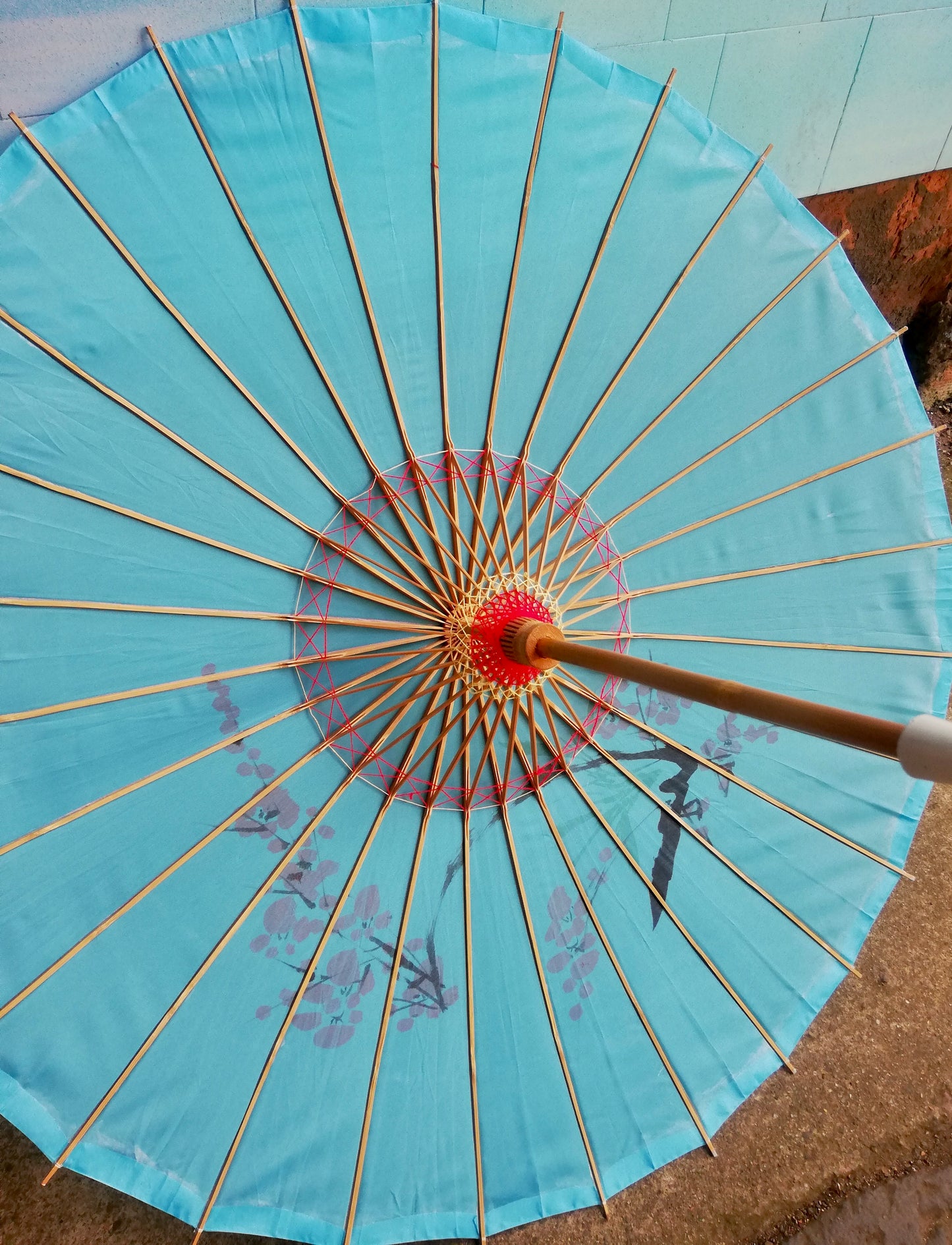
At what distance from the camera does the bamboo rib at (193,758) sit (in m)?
1.67

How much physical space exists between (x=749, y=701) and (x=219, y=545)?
0.99m

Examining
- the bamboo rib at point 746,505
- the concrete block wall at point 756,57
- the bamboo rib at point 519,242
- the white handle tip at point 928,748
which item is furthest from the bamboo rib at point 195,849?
the concrete block wall at point 756,57

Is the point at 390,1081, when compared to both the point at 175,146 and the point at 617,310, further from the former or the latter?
the point at 175,146

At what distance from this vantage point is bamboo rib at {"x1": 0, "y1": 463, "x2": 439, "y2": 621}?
5.45 feet

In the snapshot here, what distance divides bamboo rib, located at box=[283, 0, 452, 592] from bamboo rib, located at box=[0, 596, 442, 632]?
6.1 inches

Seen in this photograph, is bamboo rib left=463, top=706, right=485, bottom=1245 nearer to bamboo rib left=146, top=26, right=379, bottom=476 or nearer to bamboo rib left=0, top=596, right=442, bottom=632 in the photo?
bamboo rib left=0, top=596, right=442, bottom=632

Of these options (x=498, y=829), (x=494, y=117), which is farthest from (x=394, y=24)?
(x=498, y=829)

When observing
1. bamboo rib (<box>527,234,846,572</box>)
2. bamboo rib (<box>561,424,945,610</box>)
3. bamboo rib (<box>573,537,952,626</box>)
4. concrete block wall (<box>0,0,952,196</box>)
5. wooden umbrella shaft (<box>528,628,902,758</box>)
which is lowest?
wooden umbrella shaft (<box>528,628,902,758</box>)

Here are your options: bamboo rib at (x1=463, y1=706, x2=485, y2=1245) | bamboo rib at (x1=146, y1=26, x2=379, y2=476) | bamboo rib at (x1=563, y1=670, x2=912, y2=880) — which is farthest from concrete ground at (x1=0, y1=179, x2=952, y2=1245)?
bamboo rib at (x1=146, y1=26, x2=379, y2=476)

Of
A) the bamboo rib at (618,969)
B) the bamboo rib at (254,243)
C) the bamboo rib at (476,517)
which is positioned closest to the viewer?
the bamboo rib at (254,243)

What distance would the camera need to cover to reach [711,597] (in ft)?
7.02

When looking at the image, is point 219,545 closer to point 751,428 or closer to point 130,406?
point 130,406

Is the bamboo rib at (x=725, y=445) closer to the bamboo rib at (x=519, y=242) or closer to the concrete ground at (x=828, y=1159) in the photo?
the bamboo rib at (x=519, y=242)

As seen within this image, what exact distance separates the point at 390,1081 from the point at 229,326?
1.50m
